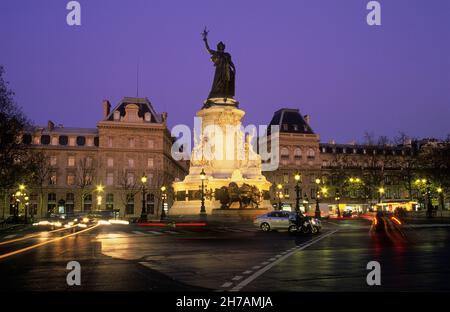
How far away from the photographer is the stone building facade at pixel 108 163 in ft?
334

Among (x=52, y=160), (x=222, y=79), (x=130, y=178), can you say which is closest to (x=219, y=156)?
(x=222, y=79)

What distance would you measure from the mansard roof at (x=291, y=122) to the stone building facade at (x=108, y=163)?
2950cm

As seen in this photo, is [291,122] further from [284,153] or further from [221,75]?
[221,75]

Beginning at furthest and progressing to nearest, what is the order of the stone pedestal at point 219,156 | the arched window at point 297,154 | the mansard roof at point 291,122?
the mansard roof at point 291,122, the arched window at point 297,154, the stone pedestal at point 219,156

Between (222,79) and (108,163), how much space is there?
49109 millimetres

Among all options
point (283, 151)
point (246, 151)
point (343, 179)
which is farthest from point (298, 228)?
point (283, 151)

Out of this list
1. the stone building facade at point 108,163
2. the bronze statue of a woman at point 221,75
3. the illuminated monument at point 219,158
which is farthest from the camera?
the stone building facade at point 108,163

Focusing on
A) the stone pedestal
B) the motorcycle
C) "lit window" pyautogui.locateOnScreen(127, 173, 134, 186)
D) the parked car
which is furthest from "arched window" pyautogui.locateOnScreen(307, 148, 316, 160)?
the motorcycle

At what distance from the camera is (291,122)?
123188 millimetres

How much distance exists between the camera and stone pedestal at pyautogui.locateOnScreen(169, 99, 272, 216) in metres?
57.7

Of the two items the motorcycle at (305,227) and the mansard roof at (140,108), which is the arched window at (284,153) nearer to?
the mansard roof at (140,108)

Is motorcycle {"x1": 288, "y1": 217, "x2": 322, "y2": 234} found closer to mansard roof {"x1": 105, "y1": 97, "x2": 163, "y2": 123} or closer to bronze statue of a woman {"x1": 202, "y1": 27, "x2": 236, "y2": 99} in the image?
Result: bronze statue of a woman {"x1": 202, "y1": 27, "x2": 236, "y2": 99}

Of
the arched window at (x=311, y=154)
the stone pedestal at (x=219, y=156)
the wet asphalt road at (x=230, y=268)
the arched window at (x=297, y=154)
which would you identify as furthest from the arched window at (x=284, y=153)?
the wet asphalt road at (x=230, y=268)
